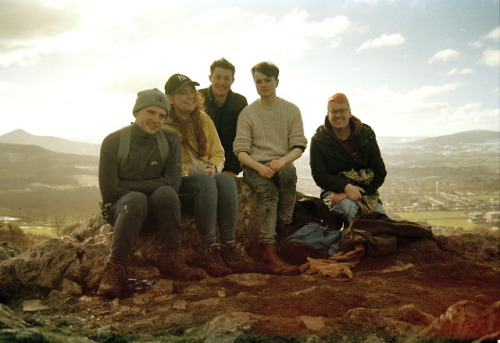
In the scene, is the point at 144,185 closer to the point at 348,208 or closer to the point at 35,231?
the point at 348,208

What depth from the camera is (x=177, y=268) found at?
13.2ft

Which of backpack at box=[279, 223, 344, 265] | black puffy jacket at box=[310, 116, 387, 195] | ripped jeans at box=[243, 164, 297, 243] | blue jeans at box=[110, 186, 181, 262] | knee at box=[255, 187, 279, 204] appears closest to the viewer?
blue jeans at box=[110, 186, 181, 262]

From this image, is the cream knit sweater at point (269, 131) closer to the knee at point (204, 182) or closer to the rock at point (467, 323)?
the knee at point (204, 182)

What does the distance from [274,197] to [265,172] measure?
0.37 m

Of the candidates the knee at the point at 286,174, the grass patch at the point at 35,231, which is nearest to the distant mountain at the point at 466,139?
→ the grass patch at the point at 35,231

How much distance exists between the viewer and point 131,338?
102 inches

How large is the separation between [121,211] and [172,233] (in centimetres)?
62

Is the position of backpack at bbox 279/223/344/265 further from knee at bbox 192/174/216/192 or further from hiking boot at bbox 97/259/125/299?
hiking boot at bbox 97/259/125/299

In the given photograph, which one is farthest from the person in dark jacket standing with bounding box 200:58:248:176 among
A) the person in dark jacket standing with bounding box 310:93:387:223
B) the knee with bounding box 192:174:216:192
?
the knee with bounding box 192:174:216:192

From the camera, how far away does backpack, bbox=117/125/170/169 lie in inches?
157

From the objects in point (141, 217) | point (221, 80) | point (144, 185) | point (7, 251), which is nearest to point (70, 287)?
point (141, 217)

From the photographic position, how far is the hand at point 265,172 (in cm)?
496

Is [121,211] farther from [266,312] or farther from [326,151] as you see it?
[326,151]

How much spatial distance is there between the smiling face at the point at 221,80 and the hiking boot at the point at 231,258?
2.57 metres
